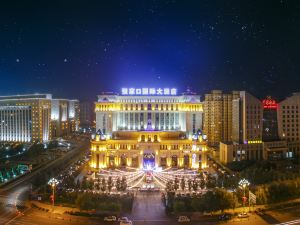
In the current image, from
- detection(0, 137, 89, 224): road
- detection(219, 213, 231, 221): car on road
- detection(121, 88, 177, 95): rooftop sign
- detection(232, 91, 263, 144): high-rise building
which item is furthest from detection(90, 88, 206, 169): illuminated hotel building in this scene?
detection(219, 213, 231, 221): car on road

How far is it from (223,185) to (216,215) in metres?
4.35

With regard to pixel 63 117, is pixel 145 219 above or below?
below

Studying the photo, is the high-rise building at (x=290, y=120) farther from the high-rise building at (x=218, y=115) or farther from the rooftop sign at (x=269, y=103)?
the high-rise building at (x=218, y=115)

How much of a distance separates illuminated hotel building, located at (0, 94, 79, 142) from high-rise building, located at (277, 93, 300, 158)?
27.9m

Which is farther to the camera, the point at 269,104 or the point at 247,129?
the point at 269,104

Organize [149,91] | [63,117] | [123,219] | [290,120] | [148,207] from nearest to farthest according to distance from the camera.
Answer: [123,219] → [148,207] → [290,120] → [149,91] → [63,117]

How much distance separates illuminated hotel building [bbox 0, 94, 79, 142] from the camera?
4453 centimetres

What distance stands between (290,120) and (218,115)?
8.52 meters

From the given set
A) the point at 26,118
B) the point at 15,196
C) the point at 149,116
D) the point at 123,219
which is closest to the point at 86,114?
the point at 26,118

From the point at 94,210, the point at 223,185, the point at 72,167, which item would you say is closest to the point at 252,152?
the point at 223,185

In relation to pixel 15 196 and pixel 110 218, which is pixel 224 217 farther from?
pixel 15 196

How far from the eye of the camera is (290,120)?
111ft

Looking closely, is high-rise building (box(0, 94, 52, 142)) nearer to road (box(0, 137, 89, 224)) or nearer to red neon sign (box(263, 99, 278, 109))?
road (box(0, 137, 89, 224))

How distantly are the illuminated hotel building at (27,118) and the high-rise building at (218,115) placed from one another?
20.2 metres
